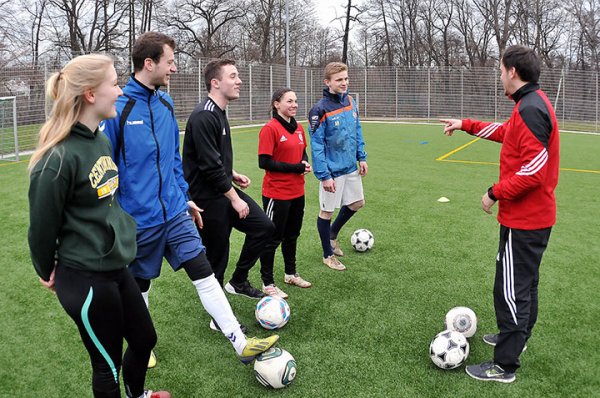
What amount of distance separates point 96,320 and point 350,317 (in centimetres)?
239

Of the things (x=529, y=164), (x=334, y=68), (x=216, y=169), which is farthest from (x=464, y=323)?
(x=334, y=68)

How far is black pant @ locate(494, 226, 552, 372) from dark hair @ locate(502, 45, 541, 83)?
93 cm

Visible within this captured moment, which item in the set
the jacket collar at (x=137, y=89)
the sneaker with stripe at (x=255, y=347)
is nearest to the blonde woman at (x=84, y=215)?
the jacket collar at (x=137, y=89)

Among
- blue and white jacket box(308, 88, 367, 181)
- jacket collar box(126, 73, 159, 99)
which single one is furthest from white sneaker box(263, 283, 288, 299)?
jacket collar box(126, 73, 159, 99)

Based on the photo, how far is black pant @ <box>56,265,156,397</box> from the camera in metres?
2.28

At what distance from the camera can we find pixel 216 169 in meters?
3.62

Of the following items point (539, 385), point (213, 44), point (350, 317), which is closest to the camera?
point (539, 385)

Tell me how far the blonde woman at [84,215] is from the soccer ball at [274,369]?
95 centimetres

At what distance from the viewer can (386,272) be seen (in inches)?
210

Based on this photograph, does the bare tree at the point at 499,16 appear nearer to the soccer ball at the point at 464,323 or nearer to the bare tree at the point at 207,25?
the bare tree at the point at 207,25

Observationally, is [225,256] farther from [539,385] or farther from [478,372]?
[539,385]

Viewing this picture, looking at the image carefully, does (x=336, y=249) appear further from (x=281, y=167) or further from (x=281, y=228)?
(x=281, y=167)

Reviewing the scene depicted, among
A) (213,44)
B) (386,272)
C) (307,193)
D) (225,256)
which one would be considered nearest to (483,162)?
(307,193)

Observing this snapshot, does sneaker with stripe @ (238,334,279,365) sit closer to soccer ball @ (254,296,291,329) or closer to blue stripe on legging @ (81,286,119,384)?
soccer ball @ (254,296,291,329)
